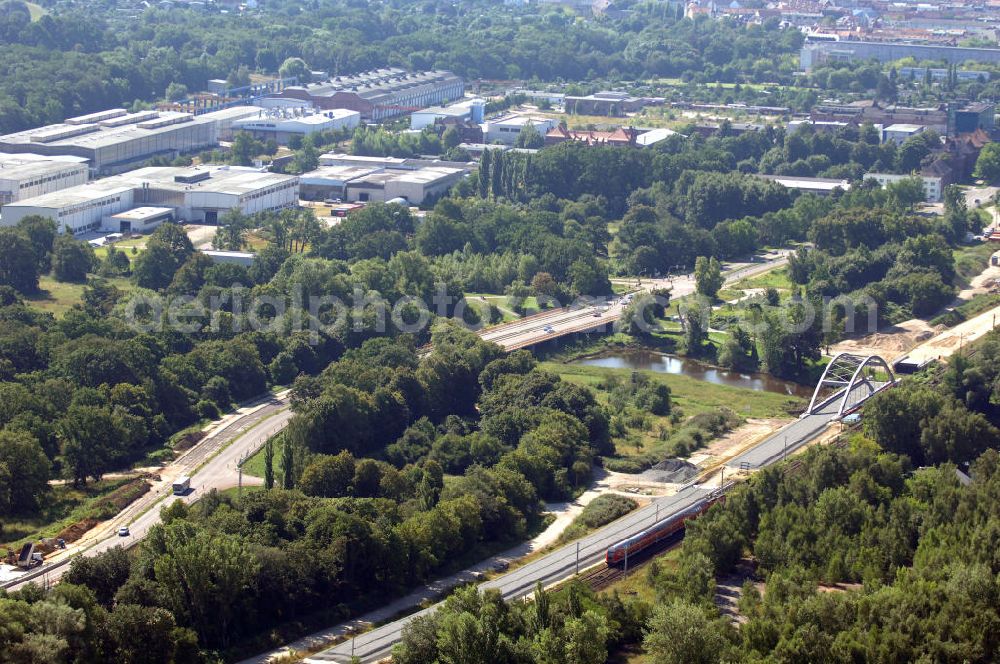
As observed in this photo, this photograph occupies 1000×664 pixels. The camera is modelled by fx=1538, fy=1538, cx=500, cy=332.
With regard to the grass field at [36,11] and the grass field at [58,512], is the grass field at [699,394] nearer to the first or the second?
the grass field at [58,512]

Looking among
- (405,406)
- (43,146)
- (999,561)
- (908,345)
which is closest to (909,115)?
(908,345)

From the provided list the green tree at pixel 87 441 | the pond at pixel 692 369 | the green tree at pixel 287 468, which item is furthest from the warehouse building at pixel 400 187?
the green tree at pixel 287 468

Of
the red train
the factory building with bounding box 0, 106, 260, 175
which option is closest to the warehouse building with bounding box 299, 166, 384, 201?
the factory building with bounding box 0, 106, 260, 175

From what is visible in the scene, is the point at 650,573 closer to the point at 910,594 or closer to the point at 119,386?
the point at 910,594

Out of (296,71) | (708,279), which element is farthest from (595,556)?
(296,71)

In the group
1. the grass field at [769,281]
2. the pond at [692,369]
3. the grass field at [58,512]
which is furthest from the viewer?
the grass field at [769,281]

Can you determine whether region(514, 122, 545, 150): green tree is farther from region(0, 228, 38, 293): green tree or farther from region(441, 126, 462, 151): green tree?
region(0, 228, 38, 293): green tree

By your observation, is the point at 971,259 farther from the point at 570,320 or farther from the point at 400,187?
the point at 400,187
